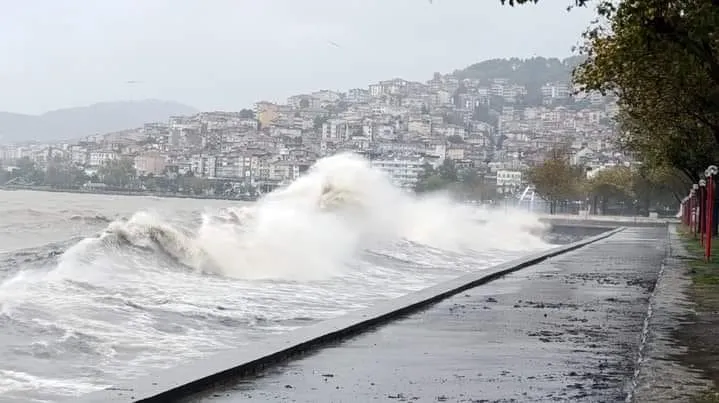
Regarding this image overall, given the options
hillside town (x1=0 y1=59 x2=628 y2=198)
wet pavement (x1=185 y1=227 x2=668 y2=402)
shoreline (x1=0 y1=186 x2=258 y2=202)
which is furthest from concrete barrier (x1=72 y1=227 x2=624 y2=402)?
shoreline (x1=0 y1=186 x2=258 y2=202)

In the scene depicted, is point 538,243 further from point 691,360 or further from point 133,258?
point 691,360

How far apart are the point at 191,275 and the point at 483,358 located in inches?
601

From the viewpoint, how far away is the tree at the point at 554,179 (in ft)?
347

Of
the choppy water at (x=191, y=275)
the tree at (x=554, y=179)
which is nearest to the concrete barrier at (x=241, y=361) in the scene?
the choppy water at (x=191, y=275)

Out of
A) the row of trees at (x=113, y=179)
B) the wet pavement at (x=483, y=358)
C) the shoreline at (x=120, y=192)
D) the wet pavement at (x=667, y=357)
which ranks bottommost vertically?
the shoreline at (x=120, y=192)

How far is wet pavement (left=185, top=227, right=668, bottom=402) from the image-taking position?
8.28 m

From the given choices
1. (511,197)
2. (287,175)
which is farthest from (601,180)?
(511,197)

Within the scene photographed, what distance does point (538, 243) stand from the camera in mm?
58656

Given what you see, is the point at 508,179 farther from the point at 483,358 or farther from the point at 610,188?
the point at 483,358

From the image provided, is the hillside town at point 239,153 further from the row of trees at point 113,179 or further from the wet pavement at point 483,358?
the wet pavement at point 483,358

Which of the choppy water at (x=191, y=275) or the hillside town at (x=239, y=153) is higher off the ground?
the hillside town at (x=239, y=153)

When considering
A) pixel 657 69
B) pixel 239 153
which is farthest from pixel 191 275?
pixel 239 153

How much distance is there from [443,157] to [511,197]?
18358mm

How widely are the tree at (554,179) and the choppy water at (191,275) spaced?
51.1m
